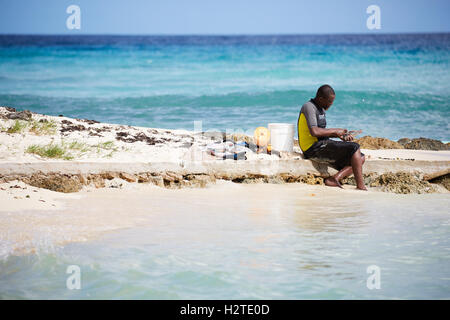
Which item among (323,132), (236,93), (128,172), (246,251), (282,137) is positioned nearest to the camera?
(246,251)

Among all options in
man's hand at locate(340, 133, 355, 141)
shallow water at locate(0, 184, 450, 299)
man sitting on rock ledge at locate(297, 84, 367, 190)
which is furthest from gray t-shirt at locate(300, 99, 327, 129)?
shallow water at locate(0, 184, 450, 299)

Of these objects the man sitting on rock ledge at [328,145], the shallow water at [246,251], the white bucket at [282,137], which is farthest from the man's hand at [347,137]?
the shallow water at [246,251]

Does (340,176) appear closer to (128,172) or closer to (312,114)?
(312,114)

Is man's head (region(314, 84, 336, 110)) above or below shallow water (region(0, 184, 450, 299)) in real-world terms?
above

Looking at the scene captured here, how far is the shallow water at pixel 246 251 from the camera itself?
4023 millimetres

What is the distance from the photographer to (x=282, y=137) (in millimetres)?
7473

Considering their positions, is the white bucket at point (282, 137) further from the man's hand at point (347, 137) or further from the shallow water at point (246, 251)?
the shallow water at point (246, 251)

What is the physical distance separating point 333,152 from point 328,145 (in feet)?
0.35

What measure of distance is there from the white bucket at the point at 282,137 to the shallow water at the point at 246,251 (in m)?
1.21

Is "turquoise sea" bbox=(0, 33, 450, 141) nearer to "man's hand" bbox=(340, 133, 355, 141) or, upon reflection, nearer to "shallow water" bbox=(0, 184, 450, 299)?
"man's hand" bbox=(340, 133, 355, 141)

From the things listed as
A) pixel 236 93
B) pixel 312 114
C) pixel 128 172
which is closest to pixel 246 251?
pixel 128 172

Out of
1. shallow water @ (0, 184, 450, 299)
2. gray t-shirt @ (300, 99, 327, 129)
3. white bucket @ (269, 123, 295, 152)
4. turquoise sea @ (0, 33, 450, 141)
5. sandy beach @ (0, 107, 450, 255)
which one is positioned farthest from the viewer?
turquoise sea @ (0, 33, 450, 141)

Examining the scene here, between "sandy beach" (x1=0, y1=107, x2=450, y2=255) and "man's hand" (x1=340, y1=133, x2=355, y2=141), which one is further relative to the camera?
"man's hand" (x1=340, y1=133, x2=355, y2=141)

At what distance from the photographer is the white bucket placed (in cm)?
746
